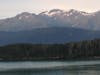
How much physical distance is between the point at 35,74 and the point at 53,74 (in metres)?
5.46

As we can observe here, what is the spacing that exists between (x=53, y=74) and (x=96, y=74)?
36.3ft

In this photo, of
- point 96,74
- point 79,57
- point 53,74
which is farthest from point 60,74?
point 79,57

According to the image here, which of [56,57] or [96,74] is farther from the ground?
[96,74]

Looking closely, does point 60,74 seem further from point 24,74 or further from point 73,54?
point 73,54

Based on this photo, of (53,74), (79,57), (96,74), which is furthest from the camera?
(79,57)

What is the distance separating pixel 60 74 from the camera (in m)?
99.2

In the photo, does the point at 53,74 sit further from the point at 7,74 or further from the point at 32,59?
the point at 32,59

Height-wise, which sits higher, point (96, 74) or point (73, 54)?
point (96, 74)

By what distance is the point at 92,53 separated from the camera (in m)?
199

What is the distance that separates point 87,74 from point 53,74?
343 inches

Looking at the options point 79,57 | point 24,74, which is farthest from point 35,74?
point 79,57

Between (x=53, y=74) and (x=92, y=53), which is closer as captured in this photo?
Answer: (x=53, y=74)

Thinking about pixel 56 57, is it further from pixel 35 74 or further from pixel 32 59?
pixel 35 74

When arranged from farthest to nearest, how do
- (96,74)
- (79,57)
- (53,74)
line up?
(79,57) → (53,74) → (96,74)
